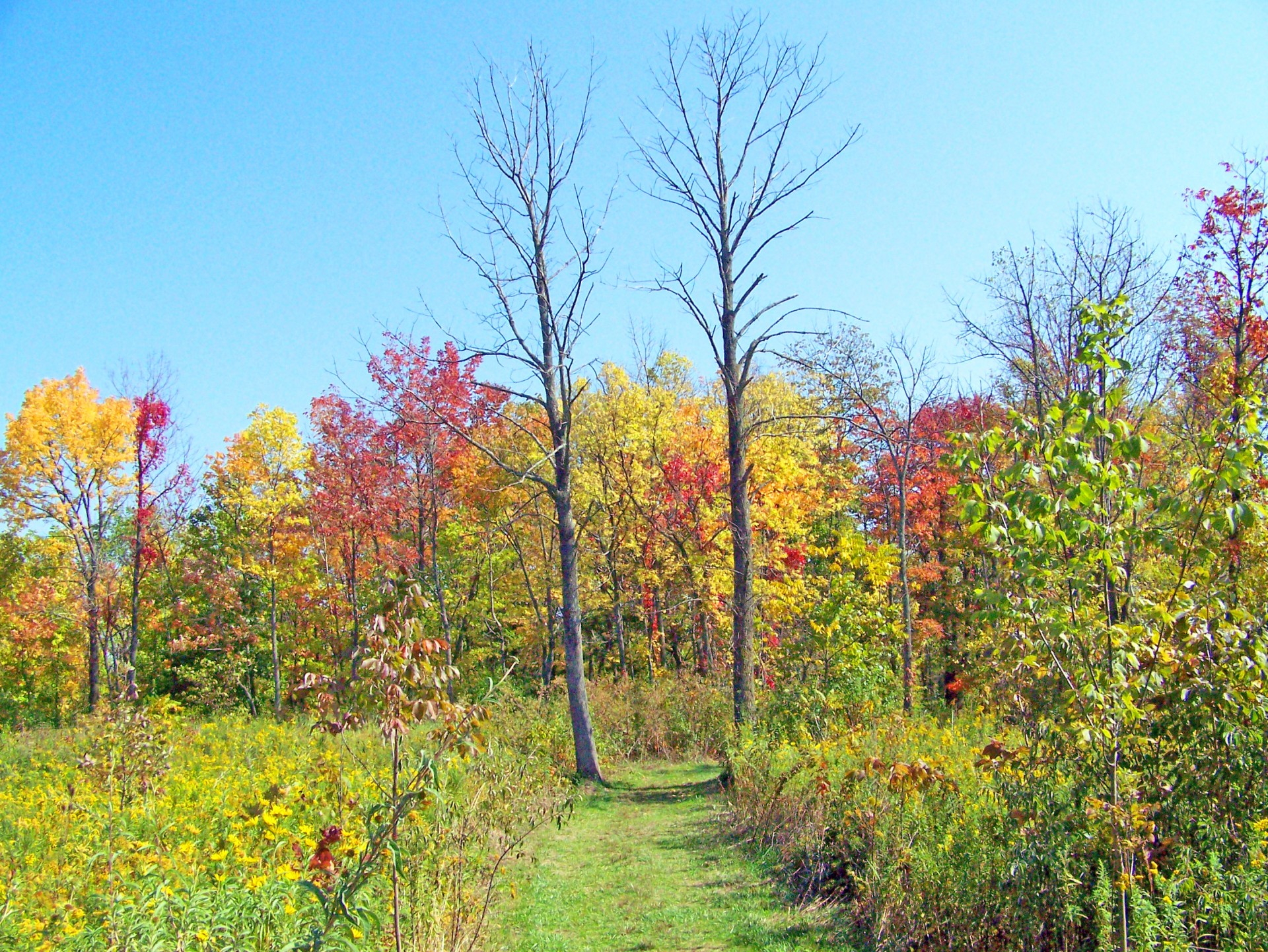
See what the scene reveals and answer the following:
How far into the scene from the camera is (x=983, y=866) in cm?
448

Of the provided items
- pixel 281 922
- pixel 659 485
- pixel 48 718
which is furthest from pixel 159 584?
pixel 281 922

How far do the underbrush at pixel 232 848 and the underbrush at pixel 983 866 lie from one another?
92.0 inches

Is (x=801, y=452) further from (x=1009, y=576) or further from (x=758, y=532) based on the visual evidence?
(x=1009, y=576)

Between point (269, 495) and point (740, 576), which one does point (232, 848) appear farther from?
point (269, 495)

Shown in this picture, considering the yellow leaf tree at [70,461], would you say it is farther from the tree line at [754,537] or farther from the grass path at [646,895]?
the grass path at [646,895]

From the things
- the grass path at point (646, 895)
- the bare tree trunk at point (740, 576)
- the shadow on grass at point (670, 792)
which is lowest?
the shadow on grass at point (670, 792)

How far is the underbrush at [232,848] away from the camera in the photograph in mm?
3637

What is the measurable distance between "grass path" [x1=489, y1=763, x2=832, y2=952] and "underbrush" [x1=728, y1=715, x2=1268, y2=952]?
1.37ft

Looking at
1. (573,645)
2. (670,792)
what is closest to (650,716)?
(573,645)

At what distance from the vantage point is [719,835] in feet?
26.8

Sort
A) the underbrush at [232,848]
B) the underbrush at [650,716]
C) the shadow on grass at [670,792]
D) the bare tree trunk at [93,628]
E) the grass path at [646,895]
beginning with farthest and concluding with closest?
the bare tree trunk at [93,628], the underbrush at [650,716], the shadow on grass at [670,792], the grass path at [646,895], the underbrush at [232,848]

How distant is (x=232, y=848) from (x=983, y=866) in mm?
4478

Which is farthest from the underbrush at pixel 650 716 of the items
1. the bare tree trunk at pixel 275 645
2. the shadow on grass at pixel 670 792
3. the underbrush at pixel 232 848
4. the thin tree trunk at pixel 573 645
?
the bare tree trunk at pixel 275 645

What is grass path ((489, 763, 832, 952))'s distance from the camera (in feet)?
17.8
